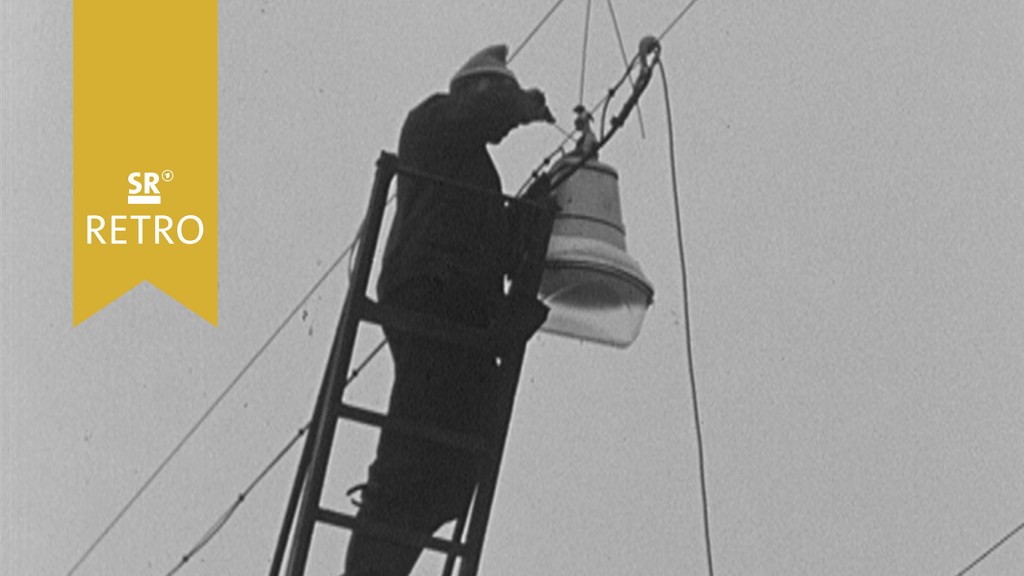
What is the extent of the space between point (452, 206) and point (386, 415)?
22.8 inches

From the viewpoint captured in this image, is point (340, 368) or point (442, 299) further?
point (442, 299)

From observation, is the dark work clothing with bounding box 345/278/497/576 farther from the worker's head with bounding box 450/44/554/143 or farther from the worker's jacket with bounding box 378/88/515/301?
the worker's head with bounding box 450/44/554/143

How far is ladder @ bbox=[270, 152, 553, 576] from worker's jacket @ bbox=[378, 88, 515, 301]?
1.6 inches

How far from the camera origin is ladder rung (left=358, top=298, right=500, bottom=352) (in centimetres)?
507

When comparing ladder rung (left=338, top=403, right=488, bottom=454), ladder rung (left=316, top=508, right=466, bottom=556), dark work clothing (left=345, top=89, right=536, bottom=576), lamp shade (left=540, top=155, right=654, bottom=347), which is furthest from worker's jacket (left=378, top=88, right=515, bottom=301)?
ladder rung (left=316, top=508, right=466, bottom=556)

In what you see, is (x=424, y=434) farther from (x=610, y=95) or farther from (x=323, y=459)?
(x=610, y=95)

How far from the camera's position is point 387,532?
502 cm

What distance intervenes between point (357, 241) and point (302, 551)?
85cm

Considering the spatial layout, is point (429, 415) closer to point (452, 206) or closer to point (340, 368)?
point (340, 368)

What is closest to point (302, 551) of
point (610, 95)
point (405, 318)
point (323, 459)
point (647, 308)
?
point (323, 459)

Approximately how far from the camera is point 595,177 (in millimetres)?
5344

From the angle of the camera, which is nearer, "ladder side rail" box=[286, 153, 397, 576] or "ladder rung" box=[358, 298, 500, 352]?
"ladder side rail" box=[286, 153, 397, 576]

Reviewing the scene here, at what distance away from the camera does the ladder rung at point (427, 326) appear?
16.6 feet

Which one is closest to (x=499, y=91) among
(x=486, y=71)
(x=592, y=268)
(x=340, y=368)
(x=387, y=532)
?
(x=486, y=71)
